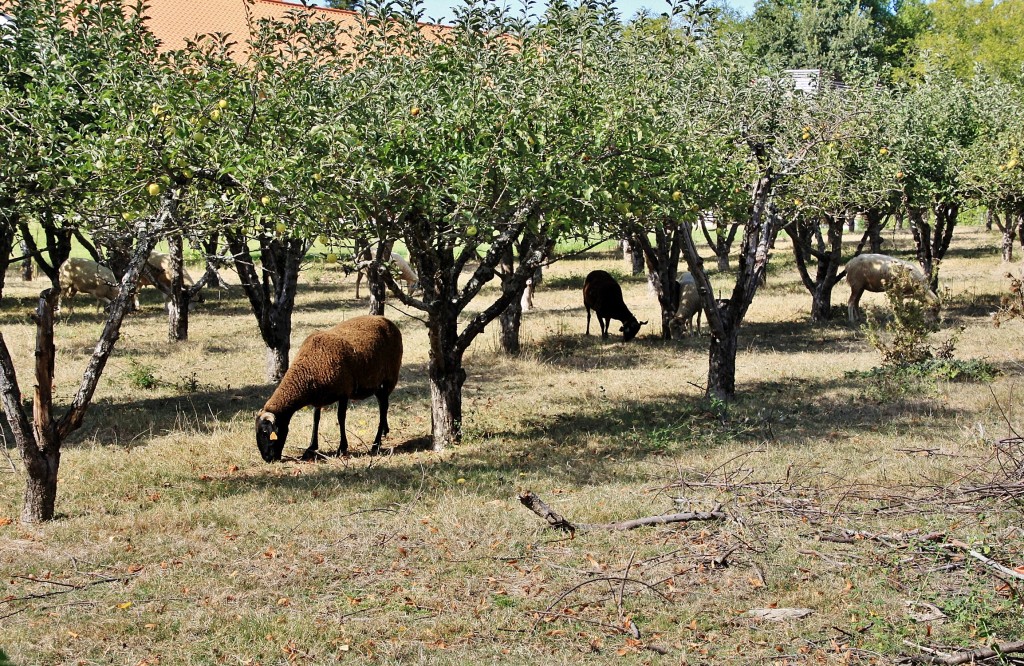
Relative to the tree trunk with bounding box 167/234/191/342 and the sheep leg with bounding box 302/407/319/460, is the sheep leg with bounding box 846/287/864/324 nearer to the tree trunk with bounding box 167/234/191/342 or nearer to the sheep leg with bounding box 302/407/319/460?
the tree trunk with bounding box 167/234/191/342

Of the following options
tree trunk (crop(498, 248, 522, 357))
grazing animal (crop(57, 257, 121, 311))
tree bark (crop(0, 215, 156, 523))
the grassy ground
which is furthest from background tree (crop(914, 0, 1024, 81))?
tree bark (crop(0, 215, 156, 523))

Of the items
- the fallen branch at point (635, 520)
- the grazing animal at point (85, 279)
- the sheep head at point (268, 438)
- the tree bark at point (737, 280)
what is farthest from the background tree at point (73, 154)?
the grazing animal at point (85, 279)

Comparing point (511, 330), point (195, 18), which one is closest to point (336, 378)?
point (511, 330)

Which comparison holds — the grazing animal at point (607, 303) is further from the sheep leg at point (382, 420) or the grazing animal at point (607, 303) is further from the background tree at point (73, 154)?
the background tree at point (73, 154)

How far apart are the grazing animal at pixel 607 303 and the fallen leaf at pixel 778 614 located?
15.2 meters

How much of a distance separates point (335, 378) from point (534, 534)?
462cm

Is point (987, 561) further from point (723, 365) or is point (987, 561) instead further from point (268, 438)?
point (268, 438)

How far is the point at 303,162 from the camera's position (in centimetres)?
952

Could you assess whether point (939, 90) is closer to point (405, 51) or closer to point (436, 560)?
point (405, 51)

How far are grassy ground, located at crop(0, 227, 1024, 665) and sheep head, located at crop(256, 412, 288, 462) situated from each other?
8.5 inches

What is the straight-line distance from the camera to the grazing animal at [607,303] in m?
22.2

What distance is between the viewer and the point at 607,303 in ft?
73.8

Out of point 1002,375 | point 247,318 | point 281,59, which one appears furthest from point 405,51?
point 247,318

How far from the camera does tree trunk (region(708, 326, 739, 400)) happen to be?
14195 millimetres
